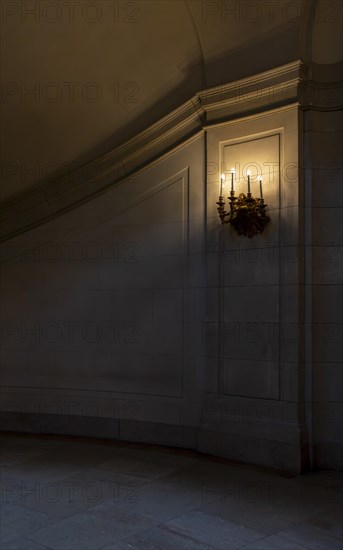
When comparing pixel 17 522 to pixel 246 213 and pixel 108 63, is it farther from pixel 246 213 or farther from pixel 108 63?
pixel 108 63

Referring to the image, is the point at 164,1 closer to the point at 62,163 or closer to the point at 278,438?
the point at 62,163

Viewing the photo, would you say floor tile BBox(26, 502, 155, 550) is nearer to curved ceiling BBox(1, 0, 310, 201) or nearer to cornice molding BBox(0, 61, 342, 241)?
cornice molding BBox(0, 61, 342, 241)

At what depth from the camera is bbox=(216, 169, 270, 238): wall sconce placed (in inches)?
242

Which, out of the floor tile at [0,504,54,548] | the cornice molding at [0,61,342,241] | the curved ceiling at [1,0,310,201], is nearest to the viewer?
the floor tile at [0,504,54,548]

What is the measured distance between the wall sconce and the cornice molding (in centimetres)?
77

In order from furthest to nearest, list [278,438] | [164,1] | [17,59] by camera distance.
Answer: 1. [17,59]
2. [164,1]
3. [278,438]

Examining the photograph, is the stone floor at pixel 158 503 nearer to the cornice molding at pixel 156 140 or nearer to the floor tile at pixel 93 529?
the floor tile at pixel 93 529

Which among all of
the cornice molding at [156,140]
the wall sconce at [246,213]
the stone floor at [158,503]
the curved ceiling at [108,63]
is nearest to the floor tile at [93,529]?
the stone floor at [158,503]

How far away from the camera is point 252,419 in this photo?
20.4ft

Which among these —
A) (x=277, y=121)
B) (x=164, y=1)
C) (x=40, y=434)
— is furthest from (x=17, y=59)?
(x=40, y=434)

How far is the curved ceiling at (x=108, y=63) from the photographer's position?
639 cm

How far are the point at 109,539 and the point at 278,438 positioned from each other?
7.50 ft

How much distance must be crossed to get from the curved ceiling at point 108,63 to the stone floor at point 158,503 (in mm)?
3809

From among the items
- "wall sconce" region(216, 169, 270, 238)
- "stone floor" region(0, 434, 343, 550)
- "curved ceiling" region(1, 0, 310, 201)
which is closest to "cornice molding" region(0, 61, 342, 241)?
"curved ceiling" region(1, 0, 310, 201)
